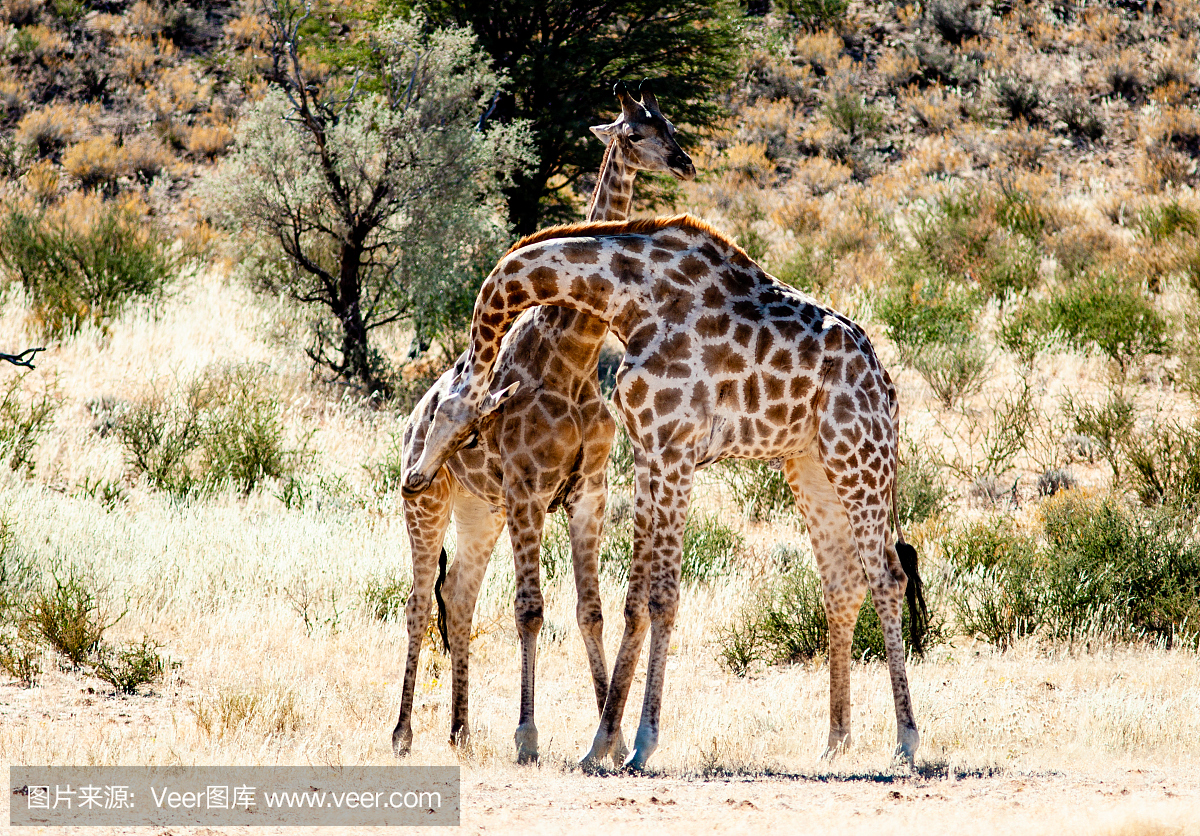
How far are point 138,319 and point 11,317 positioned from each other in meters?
1.53

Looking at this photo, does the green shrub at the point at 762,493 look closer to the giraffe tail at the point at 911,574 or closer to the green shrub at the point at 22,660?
the giraffe tail at the point at 911,574

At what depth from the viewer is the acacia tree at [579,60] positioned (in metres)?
16.5

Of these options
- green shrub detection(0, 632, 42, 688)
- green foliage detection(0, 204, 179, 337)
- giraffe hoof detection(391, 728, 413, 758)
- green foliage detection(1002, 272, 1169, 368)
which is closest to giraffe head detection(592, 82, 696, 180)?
giraffe hoof detection(391, 728, 413, 758)

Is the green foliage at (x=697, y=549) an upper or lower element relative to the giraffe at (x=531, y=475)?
lower

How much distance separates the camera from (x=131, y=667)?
7285mm

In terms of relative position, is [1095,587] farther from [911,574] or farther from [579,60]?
[579,60]

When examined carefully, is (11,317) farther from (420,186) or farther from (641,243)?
(641,243)

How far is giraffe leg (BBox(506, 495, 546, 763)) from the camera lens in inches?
230

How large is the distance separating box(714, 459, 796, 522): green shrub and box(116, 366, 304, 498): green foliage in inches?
183

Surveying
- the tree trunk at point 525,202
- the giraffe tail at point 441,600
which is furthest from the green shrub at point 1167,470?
the tree trunk at point 525,202

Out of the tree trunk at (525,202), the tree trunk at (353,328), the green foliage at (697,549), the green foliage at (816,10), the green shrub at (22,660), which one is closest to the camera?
the green shrub at (22,660)

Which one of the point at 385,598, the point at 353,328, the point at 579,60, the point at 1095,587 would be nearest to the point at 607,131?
the point at 385,598

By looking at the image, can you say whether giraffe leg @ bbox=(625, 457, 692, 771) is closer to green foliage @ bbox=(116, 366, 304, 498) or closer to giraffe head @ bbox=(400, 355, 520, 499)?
giraffe head @ bbox=(400, 355, 520, 499)

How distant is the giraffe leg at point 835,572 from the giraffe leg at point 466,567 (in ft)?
5.56
